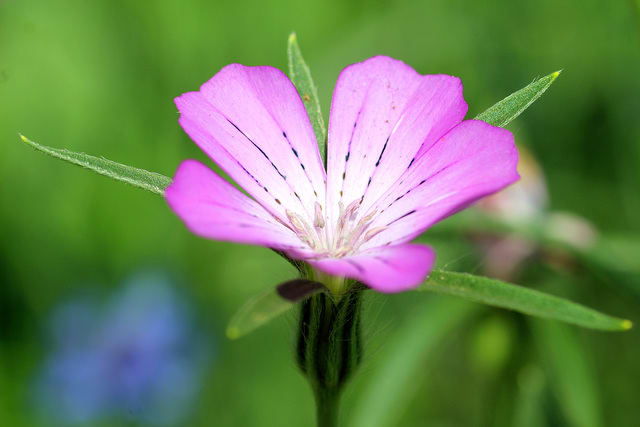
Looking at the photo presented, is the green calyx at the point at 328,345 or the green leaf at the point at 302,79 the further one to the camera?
the green leaf at the point at 302,79

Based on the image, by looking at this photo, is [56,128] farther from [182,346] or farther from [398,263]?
[398,263]

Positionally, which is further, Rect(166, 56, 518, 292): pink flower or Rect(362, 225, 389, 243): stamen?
Rect(362, 225, 389, 243): stamen

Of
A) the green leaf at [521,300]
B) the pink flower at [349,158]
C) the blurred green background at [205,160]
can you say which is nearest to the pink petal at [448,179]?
the pink flower at [349,158]

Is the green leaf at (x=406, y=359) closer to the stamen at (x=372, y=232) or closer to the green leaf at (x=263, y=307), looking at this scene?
the stamen at (x=372, y=232)

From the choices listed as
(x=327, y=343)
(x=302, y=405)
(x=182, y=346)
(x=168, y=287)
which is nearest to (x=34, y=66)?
(x=168, y=287)

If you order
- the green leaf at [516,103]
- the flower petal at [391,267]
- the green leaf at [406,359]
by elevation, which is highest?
the green leaf at [516,103]

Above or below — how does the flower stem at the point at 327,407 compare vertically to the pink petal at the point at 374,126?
below

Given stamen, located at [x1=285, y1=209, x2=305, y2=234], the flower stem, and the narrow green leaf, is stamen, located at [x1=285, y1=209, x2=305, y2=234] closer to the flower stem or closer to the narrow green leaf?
the flower stem

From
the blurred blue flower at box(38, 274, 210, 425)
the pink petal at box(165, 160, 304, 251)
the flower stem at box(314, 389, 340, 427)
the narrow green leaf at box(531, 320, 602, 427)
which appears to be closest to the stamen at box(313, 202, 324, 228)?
the pink petal at box(165, 160, 304, 251)

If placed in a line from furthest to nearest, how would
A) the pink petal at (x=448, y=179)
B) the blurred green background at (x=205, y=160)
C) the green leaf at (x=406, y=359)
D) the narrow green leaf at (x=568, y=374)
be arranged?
1. the blurred green background at (x=205, y=160)
2. the green leaf at (x=406, y=359)
3. the narrow green leaf at (x=568, y=374)
4. the pink petal at (x=448, y=179)
